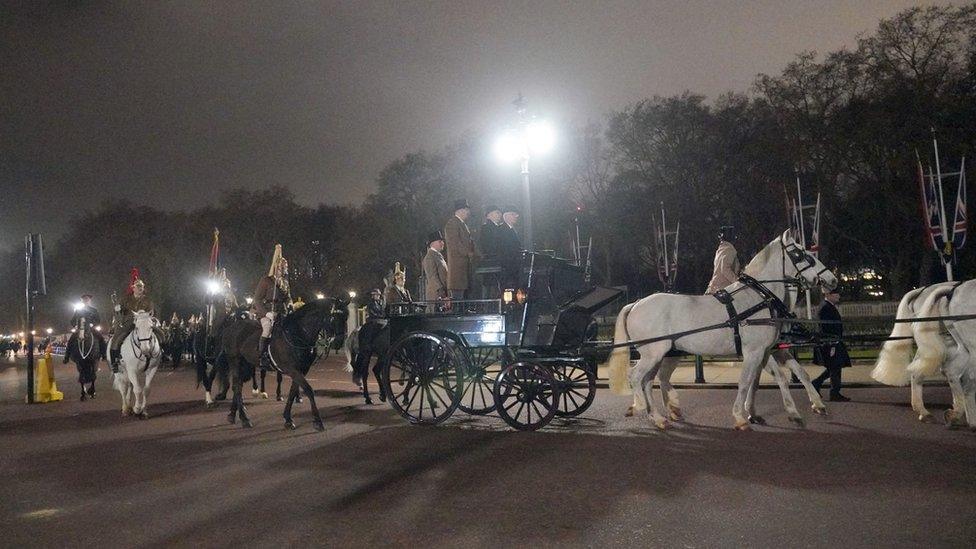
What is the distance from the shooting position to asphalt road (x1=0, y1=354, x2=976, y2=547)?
17.8ft

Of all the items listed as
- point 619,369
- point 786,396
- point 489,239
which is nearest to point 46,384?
point 489,239

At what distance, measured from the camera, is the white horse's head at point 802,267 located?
9961 millimetres

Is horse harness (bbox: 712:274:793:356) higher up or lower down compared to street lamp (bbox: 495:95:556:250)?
lower down

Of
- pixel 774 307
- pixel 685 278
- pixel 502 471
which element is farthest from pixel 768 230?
pixel 502 471

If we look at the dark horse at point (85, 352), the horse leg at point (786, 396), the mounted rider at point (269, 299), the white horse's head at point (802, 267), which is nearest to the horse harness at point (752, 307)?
the white horse's head at point (802, 267)

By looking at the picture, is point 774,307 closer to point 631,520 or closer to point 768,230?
point 631,520

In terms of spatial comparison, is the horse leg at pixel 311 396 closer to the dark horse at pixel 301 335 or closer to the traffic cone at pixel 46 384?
the dark horse at pixel 301 335

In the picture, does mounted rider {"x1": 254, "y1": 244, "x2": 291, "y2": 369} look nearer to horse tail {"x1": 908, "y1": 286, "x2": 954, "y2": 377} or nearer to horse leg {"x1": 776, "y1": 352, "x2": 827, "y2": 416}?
horse leg {"x1": 776, "y1": 352, "x2": 827, "y2": 416}

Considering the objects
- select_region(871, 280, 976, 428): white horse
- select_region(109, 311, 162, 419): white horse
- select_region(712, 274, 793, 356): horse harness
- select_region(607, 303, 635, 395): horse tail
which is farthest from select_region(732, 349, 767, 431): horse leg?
select_region(109, 311, 162, 419): white horse

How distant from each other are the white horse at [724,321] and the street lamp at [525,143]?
5.22 metres

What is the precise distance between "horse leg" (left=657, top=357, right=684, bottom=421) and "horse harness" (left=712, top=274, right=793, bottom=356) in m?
1.54

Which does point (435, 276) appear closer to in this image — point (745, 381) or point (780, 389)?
point (745, 381)

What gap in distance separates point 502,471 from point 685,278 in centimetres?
4471

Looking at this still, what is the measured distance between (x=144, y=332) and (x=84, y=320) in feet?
17.2
